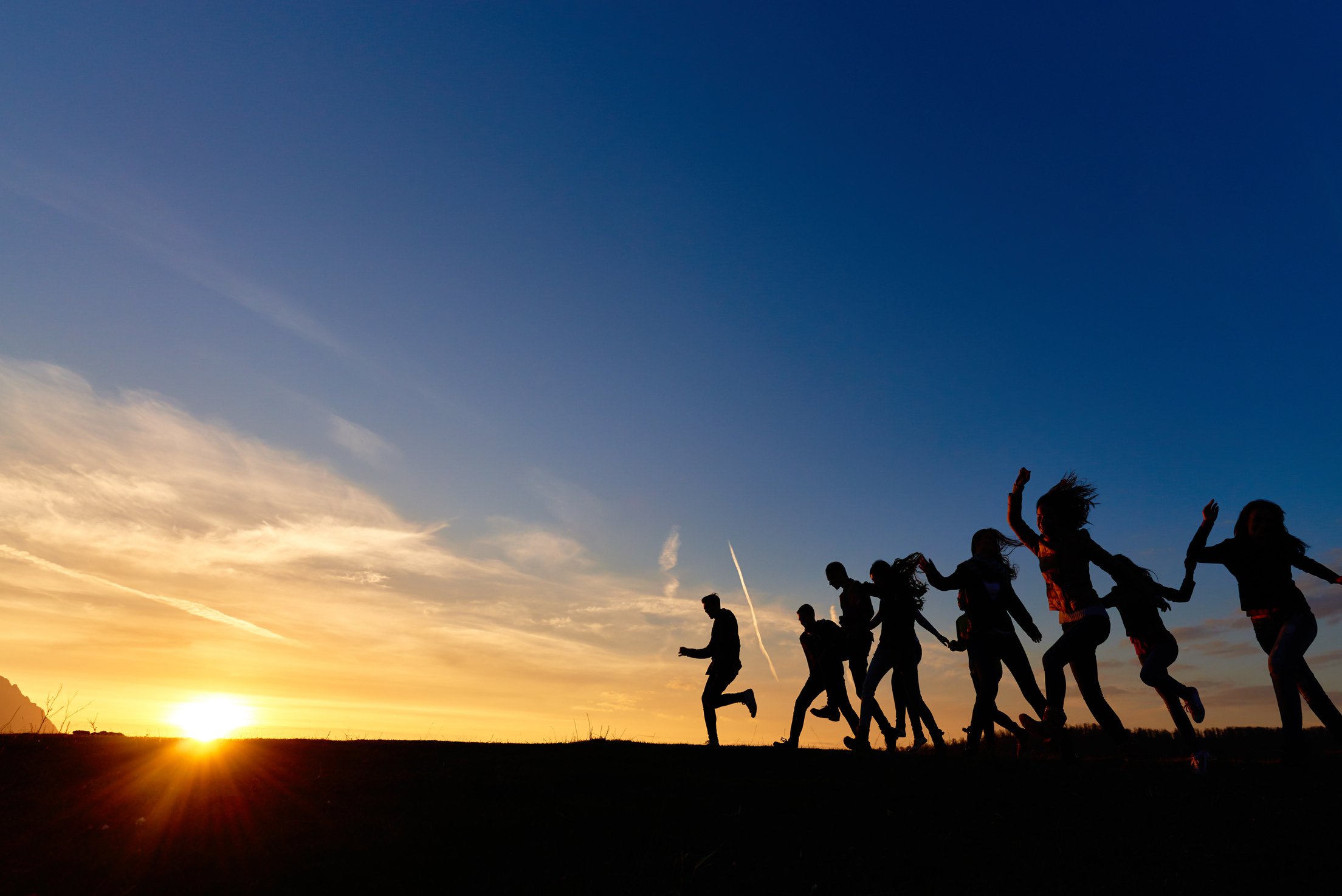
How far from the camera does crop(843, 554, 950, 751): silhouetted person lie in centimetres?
1016

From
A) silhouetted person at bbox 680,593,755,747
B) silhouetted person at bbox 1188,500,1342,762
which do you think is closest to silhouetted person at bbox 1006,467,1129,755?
silhouetted person at bbox 1188,500,1342,762

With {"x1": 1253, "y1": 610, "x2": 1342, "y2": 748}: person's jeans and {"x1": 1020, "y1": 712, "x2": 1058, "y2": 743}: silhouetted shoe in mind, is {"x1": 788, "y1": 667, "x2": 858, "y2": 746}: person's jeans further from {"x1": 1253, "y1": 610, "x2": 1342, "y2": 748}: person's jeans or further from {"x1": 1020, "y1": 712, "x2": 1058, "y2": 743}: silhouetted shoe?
{"x1": 1253, "y1": 610, "x2": 1342, "y2": 748}: person's jeans

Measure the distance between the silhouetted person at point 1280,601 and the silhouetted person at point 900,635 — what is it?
3265 mm

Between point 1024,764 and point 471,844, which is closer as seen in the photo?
point 471,844

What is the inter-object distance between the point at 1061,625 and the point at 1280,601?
83.2 inches

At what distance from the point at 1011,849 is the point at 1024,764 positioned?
10.5 ft

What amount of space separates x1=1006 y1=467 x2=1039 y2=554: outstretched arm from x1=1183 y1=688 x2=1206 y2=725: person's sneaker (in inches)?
86.2

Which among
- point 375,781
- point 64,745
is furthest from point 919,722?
point 64,745

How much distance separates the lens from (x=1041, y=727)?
335 inches

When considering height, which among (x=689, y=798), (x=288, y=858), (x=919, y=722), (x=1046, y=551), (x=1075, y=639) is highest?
(x=1046, y=551)

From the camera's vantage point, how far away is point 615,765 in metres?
7.85

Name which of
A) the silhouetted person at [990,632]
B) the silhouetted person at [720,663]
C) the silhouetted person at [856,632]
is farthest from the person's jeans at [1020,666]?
the silhouetted person at [720,663]

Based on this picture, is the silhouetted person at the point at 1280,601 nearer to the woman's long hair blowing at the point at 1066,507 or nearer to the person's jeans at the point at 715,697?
the woman's long hair blowing at the point at 1066,507

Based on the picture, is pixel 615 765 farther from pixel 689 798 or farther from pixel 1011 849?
pixel 1011 849
